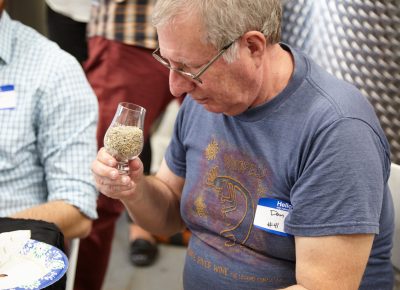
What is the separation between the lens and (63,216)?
179 centimetres

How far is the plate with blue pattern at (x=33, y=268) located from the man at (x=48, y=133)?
46 cm

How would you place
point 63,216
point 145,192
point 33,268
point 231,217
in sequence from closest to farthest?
point 33,268 → point 231,217 → point 145,192 → point 63,216

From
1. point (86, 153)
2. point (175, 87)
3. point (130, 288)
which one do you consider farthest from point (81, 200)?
point (130, 288)

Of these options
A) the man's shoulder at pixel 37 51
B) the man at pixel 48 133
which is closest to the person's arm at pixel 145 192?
the man at pixel 48 133

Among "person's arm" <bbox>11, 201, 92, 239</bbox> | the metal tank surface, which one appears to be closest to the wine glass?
"person's arm" <bbox>11, 201, 92, 239</bbox>

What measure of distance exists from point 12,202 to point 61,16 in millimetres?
1491

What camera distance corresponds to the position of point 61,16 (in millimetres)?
3088

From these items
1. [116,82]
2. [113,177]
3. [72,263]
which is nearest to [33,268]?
[113,177]

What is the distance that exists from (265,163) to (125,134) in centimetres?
34

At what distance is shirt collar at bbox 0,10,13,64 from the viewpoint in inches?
74.1

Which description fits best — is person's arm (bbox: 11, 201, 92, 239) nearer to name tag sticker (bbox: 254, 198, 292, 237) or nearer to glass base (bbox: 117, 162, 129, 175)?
glass base (bbox: 117, 162, 129, 175)

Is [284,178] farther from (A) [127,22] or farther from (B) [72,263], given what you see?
(A) [127,22]

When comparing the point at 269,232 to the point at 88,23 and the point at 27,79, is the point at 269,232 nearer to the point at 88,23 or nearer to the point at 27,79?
the point at 27,79

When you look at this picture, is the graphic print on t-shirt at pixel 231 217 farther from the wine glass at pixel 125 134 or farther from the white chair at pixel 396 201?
the white chair at pixel 396 201
